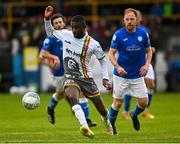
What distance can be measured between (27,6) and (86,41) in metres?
19.9

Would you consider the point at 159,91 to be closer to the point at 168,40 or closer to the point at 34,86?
the point at 168,40

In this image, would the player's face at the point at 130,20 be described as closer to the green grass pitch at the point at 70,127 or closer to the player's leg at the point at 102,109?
the player's leg at the point at 102,109

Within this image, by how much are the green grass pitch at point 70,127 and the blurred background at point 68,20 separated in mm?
5166

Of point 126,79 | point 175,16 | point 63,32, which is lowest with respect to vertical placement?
point 175,16

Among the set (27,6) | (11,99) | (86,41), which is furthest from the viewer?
(27,6)

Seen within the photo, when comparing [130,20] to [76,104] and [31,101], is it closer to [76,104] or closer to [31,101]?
[76,104]

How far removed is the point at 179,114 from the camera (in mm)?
23500

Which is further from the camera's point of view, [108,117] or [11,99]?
[11,99]

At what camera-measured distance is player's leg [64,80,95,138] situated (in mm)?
15953

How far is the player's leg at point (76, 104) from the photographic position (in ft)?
52.3

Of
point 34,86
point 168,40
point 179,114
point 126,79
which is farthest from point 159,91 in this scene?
point 126,79

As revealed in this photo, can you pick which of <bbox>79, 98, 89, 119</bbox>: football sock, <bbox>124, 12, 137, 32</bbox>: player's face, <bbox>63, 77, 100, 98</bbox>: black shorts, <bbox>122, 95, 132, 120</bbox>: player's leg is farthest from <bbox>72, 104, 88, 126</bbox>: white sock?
<bbox>122, 95, 132, 120</bbox>: player's leg

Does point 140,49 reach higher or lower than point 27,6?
higher

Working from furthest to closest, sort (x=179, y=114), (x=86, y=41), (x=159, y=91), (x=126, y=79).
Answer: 1. (x=159, y=91)
2. (x=179, y=114)
3. (x=126, y=79)
4. (x=86, y=41)
